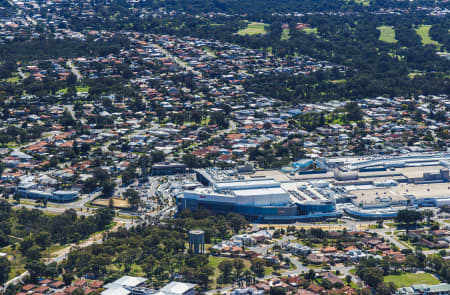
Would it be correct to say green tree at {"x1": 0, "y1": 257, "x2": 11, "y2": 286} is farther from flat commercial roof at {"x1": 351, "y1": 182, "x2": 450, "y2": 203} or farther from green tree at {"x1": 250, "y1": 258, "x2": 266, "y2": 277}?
flat commercial roof at {"x1": 351, "y1": 182, "x2": 450, "y2": 203}

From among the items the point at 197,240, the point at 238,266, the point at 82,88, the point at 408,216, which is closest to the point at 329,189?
the point at 408,216

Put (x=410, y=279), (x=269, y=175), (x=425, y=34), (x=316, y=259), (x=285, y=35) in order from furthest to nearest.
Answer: (x=285, y=35)
(x=425, y=34)
(x=269, y=175)
(x=316, y=259)
(x=410, y=279)

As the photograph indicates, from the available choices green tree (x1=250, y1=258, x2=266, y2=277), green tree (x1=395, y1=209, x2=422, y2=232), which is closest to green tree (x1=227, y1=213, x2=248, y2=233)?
green tree (x1=250, y1=258, x2=266, y2=277)

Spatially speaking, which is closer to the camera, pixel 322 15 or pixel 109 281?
pixel 109 281

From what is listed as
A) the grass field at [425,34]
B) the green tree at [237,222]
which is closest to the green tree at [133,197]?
the green tree at [237,222]

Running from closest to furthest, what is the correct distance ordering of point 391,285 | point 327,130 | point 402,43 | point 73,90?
point 391,285 → point 327,130 → point 73,90 → point 402,43

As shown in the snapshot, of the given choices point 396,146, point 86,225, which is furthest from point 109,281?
point 396,146

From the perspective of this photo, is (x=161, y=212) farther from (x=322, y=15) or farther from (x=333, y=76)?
(x=322, y=15)

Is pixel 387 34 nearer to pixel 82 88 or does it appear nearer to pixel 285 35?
pixel 285 35
